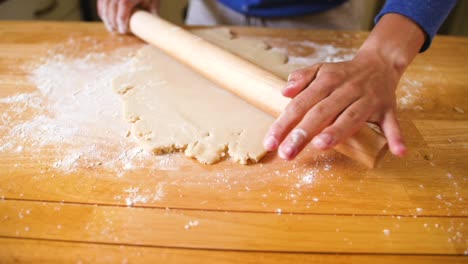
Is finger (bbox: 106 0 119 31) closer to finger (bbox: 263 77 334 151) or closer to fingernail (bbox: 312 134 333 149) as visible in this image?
finger (bbox: 263 77 334 151)

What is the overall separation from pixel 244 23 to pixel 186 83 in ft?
2.15

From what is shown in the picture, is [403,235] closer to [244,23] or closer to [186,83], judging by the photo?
[186,83]

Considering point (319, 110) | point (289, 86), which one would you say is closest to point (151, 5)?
point (289, 86)

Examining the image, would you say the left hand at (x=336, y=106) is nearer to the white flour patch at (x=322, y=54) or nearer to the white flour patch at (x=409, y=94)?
the white flour patch at (x=409, y=94)

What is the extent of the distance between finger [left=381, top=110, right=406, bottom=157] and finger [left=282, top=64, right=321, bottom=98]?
21 centimetres

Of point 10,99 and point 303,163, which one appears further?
point 10,99

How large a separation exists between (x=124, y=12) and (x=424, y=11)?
1.14 meters

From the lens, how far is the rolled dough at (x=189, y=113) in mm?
994

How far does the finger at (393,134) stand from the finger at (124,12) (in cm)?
115

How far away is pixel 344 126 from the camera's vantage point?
2.72ft

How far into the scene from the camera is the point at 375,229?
0.81 metres

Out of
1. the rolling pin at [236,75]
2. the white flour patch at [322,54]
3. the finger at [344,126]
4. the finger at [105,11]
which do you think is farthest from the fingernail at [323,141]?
the finger at [105,11]

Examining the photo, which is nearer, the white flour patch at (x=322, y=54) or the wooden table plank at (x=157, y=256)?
the wooden table plank at (x=157, y=256)

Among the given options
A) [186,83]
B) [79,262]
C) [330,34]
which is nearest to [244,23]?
[330,34]
